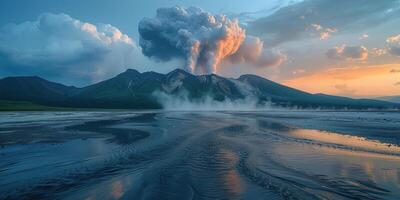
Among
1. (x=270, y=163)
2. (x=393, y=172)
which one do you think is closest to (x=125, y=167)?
(x=270, y=163)

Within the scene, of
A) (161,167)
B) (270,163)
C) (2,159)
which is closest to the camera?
(161,167)

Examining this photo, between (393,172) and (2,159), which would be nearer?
(393,172)

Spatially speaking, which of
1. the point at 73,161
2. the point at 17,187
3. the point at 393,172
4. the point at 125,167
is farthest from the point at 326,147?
the point at 17,187

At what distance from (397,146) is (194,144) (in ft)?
71.0

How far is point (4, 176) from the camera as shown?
699 inches

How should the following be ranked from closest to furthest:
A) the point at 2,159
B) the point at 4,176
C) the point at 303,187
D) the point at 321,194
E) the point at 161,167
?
the point at 321,194 → the point at 303,187 → the point at 4,176 → the point at 161,167 → the point at 2,159

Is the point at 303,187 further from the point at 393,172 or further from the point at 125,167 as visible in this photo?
the point at 125,167

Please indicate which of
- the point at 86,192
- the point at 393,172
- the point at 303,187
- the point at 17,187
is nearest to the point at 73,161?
the point at 17,187

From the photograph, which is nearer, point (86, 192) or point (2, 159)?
point (86, 192)

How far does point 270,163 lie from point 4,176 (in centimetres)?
1761

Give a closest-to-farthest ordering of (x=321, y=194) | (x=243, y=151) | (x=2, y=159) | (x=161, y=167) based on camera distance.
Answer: (x=321, y=194)
(x=161, y=167)
(x=2, y=159)
(x=243, y=151)

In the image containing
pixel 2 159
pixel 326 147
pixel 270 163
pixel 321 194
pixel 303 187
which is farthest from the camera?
pixel 326 147

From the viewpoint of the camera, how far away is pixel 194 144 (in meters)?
32.0

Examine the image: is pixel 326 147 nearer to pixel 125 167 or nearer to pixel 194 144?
pixel 194 144
